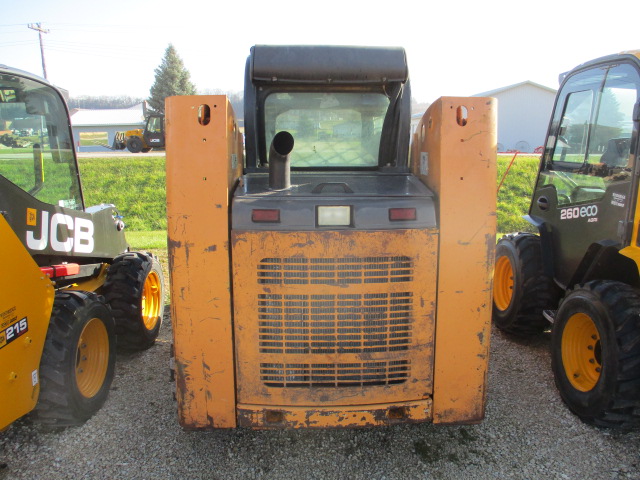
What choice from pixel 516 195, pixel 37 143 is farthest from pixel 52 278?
pixel 516 195

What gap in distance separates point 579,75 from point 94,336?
170 inches

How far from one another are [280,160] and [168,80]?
2012 inches

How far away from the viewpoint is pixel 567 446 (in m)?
3.10

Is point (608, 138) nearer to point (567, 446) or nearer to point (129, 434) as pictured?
point (567, 446)

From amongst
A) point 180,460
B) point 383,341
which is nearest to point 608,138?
point 383,341

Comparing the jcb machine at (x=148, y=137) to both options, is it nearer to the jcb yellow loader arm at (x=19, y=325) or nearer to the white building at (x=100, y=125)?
the white building at (x=100, y=125)

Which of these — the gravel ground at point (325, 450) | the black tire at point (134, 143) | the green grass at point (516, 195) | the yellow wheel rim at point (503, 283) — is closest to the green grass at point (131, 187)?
the black tire at point (134, 143)

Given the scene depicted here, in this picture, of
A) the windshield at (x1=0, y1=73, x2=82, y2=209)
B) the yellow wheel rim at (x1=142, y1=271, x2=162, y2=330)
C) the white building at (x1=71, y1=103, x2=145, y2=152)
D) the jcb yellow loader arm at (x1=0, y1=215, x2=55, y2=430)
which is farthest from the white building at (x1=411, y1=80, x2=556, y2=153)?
the jcb yellow loader arm at (x1=0, y1=215, x2=55, y2=430)

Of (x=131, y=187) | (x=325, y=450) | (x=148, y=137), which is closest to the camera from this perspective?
(x=325, y=450)

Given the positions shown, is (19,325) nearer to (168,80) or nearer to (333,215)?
(333,215)

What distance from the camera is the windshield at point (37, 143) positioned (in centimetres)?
328

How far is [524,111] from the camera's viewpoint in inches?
1439

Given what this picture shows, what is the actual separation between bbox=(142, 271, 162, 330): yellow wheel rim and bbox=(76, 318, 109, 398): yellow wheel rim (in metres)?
1.01

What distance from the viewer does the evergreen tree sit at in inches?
1919
